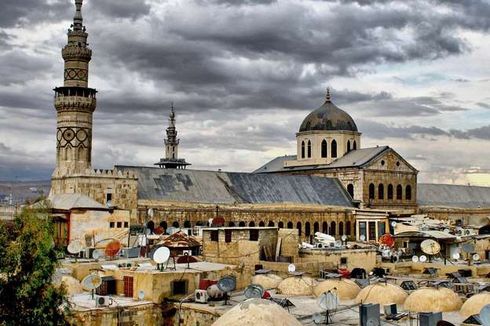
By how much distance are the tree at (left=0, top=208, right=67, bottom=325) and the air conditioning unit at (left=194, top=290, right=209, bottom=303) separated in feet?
29.0

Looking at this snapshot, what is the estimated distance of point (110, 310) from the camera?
80.7 ft

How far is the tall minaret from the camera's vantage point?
175ft

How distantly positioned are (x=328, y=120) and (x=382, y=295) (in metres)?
52.0

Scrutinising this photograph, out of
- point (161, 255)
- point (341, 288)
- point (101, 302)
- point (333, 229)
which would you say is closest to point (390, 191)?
point (333, 229)

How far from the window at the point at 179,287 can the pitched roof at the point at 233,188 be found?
27.6m

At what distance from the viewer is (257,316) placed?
646 inches

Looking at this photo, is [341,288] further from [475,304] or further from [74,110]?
[74,110]

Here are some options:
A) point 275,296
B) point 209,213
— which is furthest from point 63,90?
point 275,296

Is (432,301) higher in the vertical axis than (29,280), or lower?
lower

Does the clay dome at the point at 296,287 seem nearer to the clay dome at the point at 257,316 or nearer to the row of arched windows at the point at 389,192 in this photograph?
the clay dome at the point at 257,316

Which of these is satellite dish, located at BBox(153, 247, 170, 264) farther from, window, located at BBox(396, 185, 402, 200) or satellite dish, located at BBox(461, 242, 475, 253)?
window, located at BBox(396, 185, 402, 200)

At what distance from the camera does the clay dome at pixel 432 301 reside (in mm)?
25344

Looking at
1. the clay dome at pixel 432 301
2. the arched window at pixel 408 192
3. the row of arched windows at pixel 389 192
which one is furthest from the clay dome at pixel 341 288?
the arched window at pixel 408 192

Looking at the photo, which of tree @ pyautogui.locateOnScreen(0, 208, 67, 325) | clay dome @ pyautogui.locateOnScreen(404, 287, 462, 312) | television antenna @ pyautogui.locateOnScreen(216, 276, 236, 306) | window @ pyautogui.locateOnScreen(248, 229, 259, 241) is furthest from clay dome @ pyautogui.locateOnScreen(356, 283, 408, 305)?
tree @ pyautogui.locateOnScreen(0, 208, 67, 325)
